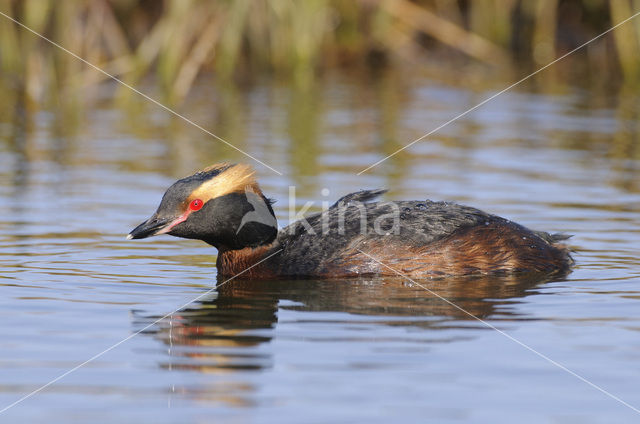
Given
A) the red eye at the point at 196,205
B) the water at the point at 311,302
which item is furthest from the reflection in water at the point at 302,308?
the red eye at the point at 196,205

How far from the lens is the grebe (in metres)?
8.53

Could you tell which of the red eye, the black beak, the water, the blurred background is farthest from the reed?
the black beak

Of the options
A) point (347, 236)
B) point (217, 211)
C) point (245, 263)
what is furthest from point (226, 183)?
point (347, 236)

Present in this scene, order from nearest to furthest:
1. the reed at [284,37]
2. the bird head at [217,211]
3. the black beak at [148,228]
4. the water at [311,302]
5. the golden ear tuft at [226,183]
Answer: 1. the water at [311,302]
2. the black beak at [148,228]
3. the bird head at [217,211]
4. the golden ear tuft at [226,183]
5. the reed at [284,37]

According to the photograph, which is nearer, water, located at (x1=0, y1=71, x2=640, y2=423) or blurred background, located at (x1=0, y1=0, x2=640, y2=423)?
water, located at (x1=0, y1=71, x2=640, y2=423)

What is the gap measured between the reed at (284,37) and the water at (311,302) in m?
1.98

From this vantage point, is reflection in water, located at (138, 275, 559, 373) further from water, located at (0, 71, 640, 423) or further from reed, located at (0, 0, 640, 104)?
reed, located at (0, 0, 640, 104)

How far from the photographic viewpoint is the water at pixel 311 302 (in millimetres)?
5723

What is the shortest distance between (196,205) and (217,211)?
20 cm

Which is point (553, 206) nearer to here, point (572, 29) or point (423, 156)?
point (423, 156)

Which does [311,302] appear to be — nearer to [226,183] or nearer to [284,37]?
[226,183]

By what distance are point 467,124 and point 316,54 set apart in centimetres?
538

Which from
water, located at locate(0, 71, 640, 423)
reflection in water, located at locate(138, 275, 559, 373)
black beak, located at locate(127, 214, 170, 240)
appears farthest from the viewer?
black beak, located at locate(127, 214, 170, 240)

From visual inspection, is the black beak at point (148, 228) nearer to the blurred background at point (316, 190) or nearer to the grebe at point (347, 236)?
the grebe at point (347, 236)
